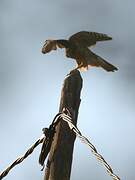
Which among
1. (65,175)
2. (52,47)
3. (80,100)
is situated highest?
(52,47)

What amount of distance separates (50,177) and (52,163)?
143mm

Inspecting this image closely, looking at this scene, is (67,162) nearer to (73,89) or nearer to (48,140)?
(48,140)

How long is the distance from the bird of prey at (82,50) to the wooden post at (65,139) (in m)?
0.44

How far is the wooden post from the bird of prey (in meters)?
0.44

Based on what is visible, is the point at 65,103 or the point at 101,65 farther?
the point at 101,65

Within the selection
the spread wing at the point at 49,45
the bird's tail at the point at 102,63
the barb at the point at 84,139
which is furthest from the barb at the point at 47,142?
the spread wing at the point at 49,45

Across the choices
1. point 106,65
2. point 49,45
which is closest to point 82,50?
point 106,65

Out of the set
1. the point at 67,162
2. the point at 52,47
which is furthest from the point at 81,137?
the point at 52,47

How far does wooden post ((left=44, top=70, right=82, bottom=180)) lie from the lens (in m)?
4.30

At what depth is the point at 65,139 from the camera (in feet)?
14.8

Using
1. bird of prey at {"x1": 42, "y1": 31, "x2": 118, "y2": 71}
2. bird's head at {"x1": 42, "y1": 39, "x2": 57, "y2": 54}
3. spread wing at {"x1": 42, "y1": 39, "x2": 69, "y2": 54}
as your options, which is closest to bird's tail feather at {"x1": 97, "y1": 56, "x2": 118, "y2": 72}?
bird of prey at {"x1": 42, "y1": 31, "x2": 118, "y2": 71}

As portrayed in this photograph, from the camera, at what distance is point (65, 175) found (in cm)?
426

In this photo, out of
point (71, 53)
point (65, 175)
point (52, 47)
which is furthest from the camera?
point (52, 47)

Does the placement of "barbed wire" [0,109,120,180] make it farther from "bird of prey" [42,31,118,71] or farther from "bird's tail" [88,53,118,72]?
"bird's tail" [88,53,118,72]
